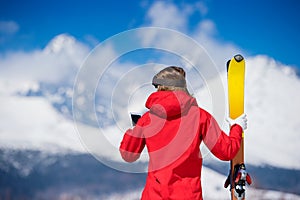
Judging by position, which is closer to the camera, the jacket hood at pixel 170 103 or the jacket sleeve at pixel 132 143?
the jacket hood at pixel 170 103

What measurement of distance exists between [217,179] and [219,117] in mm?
10088

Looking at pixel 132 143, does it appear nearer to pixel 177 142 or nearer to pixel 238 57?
pixel 177 142

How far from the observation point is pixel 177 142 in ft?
6.81

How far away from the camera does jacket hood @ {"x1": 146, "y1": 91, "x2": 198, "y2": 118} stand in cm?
204

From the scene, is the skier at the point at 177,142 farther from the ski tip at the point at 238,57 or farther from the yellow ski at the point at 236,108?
the ski tip at the point at 238,57

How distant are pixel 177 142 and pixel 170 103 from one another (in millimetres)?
197

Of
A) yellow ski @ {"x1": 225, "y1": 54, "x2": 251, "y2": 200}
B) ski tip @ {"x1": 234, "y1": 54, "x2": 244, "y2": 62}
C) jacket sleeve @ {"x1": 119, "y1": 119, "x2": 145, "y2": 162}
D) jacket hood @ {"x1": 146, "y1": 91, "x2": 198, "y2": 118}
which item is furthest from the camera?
ski tip @ {"x1": 234, "y1": 54, "x2": 244, "y2": 62}

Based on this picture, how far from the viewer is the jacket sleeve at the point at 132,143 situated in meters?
2.16

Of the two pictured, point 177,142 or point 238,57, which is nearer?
point 177,142

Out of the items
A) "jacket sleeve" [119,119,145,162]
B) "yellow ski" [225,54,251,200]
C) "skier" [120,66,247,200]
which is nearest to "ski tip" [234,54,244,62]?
"yellow ski" [225,54,251,200]

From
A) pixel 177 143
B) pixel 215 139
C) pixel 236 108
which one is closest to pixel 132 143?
pixel 177 143

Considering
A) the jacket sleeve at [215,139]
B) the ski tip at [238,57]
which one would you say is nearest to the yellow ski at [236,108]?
the ski tip at [238,57]

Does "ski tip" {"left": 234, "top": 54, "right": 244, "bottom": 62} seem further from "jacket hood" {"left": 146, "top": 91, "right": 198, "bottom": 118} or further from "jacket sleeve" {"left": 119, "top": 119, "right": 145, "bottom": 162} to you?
"jacket sleeve" {"left": 119, "top": 119, "right": 145, "bottom": 162}

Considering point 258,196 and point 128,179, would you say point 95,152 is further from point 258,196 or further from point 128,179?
point 128,179
